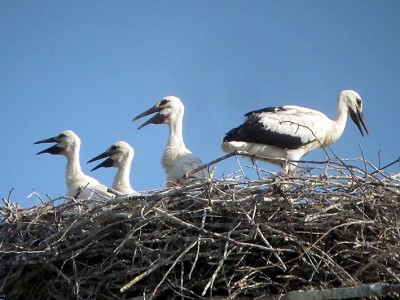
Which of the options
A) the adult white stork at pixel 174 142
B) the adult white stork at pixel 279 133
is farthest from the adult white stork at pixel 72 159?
the adult white stork at pixel 279 133

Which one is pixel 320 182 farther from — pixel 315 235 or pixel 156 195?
pixel 156 195

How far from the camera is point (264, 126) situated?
8.52 metres

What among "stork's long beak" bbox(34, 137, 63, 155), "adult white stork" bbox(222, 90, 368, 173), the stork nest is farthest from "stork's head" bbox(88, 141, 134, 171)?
the stork nest

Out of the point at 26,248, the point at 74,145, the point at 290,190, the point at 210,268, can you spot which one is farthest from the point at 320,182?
the point at 74,145

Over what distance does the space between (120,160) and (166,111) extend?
0.70 metres

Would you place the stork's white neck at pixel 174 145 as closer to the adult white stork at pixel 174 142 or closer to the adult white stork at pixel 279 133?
the adult white stork at pixel 174 142

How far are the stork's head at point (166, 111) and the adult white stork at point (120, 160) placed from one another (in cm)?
31

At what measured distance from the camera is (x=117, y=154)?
871 centimetres

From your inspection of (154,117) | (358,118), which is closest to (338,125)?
(358,118)

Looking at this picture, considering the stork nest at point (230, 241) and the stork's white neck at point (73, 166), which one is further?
the stork's white neck at point (73, 166)

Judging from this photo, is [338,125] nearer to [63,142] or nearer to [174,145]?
[174,145]

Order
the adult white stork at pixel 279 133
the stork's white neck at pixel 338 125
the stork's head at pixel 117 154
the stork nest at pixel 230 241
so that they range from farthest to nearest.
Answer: the stork's white neck at pixel 338 125 < the stork's head at pixel 117 154 < the adult white stork at pixel 279 133 < the stork nest at pixel 230 241

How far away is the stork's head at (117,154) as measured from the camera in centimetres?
863

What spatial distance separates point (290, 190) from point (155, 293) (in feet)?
2.98
